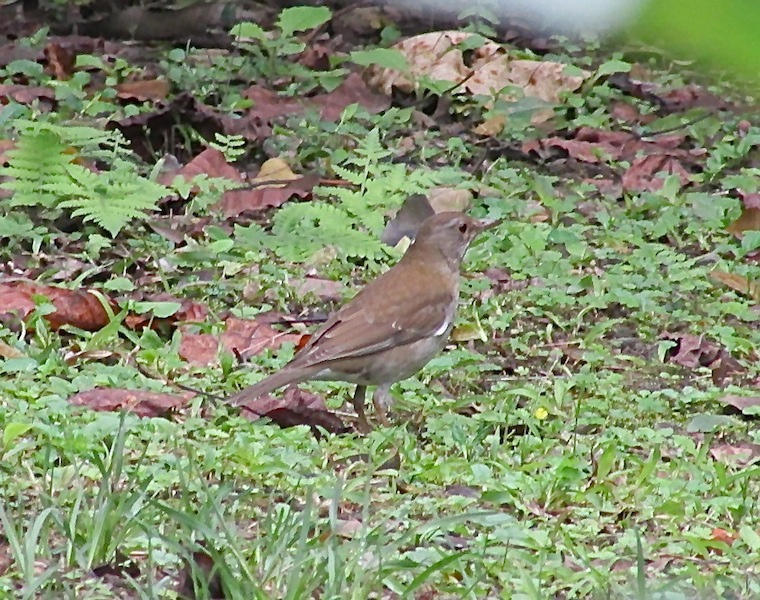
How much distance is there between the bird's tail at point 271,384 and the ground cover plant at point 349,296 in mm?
112

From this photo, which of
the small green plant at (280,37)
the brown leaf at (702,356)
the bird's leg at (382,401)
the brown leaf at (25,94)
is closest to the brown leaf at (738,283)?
the brown leaf at (702,356)

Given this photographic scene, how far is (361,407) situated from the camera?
497 cm

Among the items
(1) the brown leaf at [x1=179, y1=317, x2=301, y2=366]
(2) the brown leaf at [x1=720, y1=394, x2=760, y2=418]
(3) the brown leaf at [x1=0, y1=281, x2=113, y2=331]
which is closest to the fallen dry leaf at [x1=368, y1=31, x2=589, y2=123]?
(1) the brown leaf at [x1=179, y1=317, x2=301, y2=366]

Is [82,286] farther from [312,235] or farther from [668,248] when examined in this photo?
[668,248]

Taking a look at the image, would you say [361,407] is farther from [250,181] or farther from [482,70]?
[482,70]

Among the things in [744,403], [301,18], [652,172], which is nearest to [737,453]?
[744,403]

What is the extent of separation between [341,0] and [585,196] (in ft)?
12.5

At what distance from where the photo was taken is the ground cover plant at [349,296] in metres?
3.35

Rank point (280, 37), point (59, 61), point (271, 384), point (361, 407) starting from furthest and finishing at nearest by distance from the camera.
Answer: point (280, 37), point (59, 61), point (361, 407), point (271, 384)

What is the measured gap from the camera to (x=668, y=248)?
7.28 m

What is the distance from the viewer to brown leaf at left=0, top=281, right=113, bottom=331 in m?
5.46

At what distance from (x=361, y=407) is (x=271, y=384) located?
466 mm

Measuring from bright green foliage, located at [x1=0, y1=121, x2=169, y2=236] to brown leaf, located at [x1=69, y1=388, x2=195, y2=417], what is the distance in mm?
1639

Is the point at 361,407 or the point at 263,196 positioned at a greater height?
the point at 361,407
